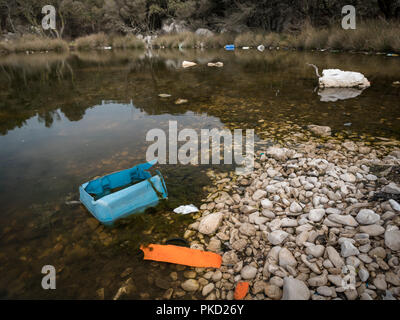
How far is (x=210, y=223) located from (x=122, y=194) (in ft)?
3.65

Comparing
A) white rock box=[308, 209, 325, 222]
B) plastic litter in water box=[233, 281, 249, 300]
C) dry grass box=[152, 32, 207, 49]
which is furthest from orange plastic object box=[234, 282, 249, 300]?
dry grass box=[152, 32, 207, 49]

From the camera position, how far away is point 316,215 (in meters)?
2.54

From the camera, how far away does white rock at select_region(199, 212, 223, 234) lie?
8.82ft

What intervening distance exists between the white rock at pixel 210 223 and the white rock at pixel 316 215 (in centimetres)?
98

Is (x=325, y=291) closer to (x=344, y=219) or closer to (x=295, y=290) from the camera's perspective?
(x=295, y=290)

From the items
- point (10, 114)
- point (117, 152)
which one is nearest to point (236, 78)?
point (117, 152)

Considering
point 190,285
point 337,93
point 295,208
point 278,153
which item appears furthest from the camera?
point 337,93

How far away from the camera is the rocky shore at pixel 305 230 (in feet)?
6.30

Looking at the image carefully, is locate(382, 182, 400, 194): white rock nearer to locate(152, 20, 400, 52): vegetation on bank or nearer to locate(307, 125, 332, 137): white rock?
locate(307, 125, 332, 137): white rock

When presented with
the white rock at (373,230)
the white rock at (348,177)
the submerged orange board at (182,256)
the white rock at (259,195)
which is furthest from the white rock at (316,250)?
the white rock at (348,177)

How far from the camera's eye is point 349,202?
2686mm

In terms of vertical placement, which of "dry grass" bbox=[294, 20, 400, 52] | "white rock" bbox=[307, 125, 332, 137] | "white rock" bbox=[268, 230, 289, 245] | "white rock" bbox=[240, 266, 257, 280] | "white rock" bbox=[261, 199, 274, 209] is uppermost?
"dry grass" bbox=[294, 20, 400, 52]

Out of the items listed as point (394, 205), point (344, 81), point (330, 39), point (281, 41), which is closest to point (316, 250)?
point (394, 205)

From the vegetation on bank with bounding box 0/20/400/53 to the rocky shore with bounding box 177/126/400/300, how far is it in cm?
1580
